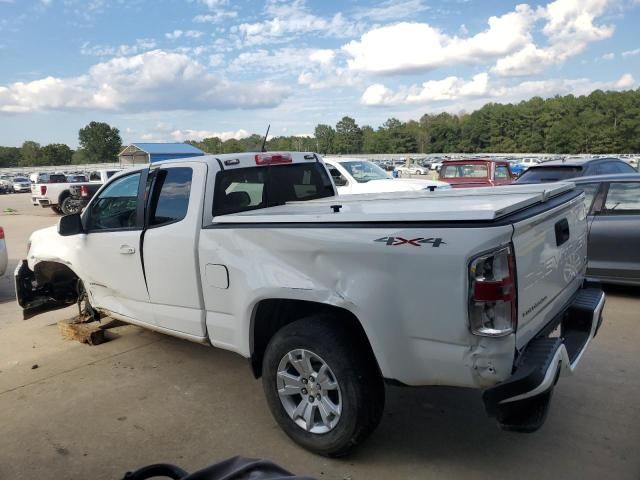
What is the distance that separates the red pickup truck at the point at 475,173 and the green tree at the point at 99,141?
389 ft

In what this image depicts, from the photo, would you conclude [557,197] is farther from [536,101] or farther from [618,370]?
[536,101]

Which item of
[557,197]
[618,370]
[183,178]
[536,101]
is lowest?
[618,370]

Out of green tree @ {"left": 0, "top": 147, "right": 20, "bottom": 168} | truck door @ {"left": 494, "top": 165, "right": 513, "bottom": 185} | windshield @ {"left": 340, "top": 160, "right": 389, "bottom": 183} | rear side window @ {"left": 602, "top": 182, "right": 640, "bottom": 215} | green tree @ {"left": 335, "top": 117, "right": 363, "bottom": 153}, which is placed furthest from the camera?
green tree @ {"left": 335, "top": 117, "right": 363, "bottom": 153}

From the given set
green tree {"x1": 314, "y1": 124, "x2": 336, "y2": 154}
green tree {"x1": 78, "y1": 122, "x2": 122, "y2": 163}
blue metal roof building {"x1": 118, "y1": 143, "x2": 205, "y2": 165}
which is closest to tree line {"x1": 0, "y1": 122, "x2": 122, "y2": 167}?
green tree {"x1": 78, "y1": 122, "x2": 122, "y2": 163}

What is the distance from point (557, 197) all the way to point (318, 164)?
230cm

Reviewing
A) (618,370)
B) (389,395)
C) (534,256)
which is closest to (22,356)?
(389,395)

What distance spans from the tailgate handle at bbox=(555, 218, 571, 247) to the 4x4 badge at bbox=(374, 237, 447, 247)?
105 cm

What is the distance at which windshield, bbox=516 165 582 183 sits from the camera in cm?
1005

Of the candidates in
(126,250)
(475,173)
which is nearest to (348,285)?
(126,250)

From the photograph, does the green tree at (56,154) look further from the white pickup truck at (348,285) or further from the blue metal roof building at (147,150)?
the white pickup truck at (348,285)

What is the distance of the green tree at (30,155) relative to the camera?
116m

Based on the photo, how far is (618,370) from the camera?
14.3 feet

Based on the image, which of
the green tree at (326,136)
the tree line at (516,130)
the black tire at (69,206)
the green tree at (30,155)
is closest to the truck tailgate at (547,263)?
the black tire at (69,206)

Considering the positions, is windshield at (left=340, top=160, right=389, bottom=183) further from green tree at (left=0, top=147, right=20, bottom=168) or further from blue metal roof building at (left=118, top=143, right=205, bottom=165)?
green tree at (left=0, top=147, right=20, bottom=168)
